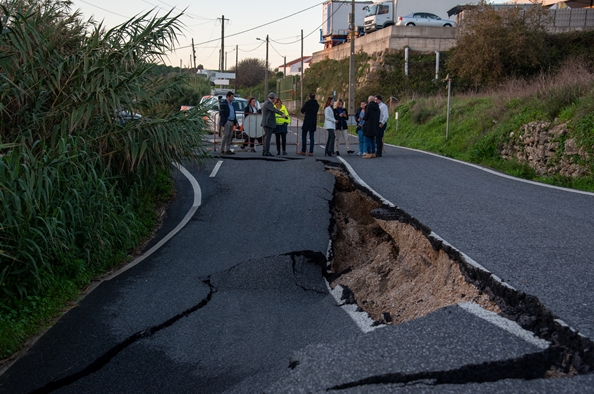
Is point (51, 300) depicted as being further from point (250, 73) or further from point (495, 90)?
point (250, 73)

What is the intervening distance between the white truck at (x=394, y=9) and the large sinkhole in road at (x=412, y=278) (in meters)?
39.4

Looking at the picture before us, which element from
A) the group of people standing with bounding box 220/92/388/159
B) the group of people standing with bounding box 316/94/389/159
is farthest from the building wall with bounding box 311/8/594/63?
the group of people standing with bounding box 220/92/388/159

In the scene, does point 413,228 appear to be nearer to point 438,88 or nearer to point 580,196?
point 580,196

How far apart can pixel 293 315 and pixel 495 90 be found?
81.3ft

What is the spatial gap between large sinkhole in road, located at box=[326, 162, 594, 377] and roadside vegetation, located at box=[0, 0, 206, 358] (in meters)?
3.06

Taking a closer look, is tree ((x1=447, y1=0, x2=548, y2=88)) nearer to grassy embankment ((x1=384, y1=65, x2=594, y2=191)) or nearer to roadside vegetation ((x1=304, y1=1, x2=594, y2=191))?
roadside vegetation ((x1=304, y1=1, x2=594, y2=191))

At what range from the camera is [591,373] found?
3428mm

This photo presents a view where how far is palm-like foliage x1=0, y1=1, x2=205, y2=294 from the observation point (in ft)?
21.0

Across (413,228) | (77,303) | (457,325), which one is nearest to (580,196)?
(413,228)

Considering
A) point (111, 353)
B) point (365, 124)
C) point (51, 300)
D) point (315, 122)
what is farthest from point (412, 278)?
point (315, 122)

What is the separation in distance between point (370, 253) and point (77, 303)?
4457mm

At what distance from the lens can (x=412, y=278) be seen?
717 cm

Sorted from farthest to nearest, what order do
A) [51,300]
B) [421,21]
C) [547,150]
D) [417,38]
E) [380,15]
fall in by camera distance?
1. [380,15]
2. [421,21]
3. [417,38]
4. [547,150]
5. [51,300]

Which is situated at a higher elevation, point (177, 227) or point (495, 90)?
point (495, 90)
